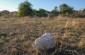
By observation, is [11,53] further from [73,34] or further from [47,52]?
[73,34]

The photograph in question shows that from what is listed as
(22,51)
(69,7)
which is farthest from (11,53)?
(69,7)

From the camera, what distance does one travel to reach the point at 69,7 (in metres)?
35.0

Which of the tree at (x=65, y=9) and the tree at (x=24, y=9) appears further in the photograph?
the tree at (x=65, y=9)

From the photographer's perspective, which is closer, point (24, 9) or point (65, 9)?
point (24, 9)

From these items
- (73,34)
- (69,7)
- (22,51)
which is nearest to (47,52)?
(22,51)

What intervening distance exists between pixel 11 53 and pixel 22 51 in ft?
1.36

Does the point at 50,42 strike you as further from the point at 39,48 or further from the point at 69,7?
the point at 69,7

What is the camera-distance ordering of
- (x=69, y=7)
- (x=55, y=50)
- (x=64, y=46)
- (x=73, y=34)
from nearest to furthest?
(x=55, y=50)
(x=64, y=46)
(x=73, y=34)
(x=69, y=7)

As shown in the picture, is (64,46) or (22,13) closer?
(64,46)

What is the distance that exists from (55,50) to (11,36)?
10.2 ft

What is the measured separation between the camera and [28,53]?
786cm

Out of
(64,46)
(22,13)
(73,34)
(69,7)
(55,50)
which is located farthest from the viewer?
(69,7)

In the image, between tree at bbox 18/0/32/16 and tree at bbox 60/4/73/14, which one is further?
tree at bbox 60/4/73/14

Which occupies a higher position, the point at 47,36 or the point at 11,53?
the point at 47,36
